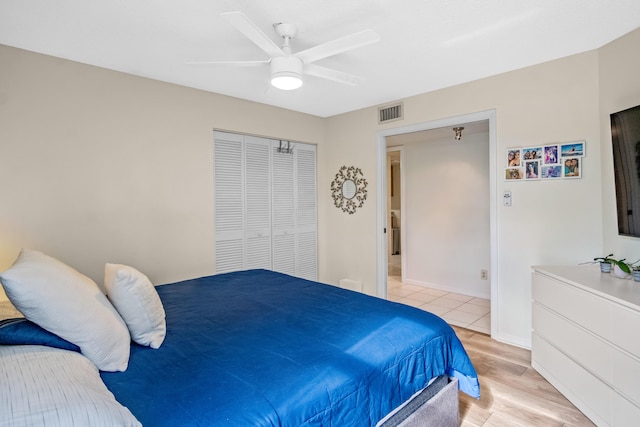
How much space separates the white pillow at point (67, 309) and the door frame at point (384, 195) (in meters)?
3.01

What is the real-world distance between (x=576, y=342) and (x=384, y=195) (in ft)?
7.81

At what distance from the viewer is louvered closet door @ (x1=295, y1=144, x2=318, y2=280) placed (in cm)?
432

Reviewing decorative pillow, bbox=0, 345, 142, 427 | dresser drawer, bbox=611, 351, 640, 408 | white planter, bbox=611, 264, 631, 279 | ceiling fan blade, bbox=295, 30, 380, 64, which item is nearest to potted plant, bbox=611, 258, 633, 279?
white planter, bbox=611, 264, 631, 279

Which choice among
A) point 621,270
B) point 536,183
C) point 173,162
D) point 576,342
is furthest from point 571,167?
point 173,162

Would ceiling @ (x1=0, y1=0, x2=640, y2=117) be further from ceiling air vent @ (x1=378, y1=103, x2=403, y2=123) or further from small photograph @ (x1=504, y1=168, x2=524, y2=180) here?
small photograph @ (x1=504, y1=168, x2=524, y2=180)

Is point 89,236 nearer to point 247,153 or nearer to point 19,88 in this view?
point 19,88

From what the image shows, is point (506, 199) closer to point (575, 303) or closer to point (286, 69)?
point (575, 303)

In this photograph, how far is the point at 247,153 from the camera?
379 centimetres

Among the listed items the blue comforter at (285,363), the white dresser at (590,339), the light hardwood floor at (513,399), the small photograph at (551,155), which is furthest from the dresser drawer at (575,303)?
the small photograph at (551,155)

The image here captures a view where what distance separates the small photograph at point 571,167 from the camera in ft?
8.63

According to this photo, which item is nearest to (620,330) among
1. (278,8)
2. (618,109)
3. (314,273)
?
(618,109)

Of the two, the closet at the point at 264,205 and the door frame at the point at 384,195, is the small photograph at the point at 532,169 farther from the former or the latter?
the closet at the point at 264,205

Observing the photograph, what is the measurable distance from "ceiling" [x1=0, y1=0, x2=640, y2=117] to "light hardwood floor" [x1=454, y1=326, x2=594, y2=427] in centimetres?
247

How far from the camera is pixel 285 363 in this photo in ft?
→ 4.34
